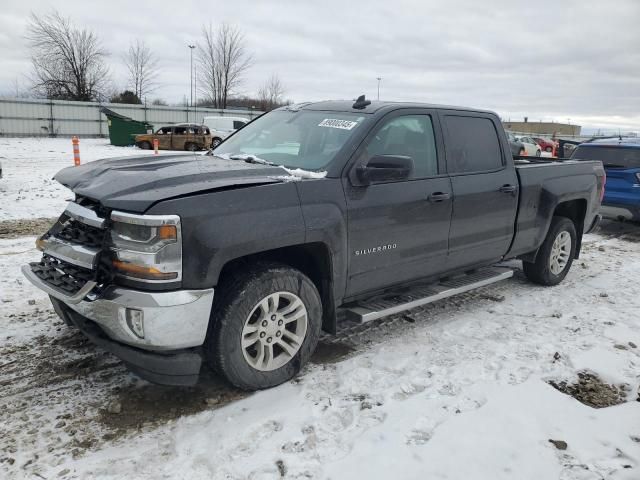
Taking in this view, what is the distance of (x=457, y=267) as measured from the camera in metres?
4.54

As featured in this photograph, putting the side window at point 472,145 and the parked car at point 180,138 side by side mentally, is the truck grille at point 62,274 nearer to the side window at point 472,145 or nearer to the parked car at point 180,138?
the side window at point 472,145

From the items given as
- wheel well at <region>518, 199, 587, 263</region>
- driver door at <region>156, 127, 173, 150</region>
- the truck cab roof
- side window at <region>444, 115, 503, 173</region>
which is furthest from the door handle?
driver door at <region>156, 127, 173, 150</region>

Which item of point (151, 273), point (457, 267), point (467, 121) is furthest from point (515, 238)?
point (151, 273)

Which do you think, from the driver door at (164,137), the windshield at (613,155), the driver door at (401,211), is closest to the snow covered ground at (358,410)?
the driver door at (401,211)

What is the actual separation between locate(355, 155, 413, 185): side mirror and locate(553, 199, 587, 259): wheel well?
3209mm

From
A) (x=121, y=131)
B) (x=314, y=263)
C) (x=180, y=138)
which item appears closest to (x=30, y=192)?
(x=314, y=263)

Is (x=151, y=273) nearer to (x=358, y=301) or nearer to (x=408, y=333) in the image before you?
(x=358, y=301)

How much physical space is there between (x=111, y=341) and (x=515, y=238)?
382 centimetres

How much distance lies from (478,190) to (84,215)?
3.15 meters

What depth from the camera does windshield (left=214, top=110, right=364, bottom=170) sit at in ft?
12.3

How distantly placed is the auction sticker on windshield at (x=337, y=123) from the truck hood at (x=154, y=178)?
2.23 feet

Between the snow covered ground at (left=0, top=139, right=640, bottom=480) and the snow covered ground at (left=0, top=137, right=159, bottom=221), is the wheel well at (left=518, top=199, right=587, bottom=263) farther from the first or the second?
the snow covered ground at (left=0, top=137, right=159, bottom=221)

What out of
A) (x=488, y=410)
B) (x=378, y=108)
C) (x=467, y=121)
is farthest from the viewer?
(x=467, y=121)

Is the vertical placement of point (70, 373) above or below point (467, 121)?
below
